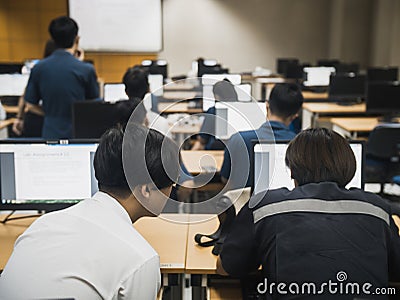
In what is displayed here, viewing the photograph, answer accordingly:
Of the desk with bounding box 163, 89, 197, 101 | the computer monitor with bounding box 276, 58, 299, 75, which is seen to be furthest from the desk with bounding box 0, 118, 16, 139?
the computer monitor with bounding box 276, 58, 299, 75

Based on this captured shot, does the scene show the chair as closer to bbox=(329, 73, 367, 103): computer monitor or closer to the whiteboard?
bbox=(329, 73, 367, 103): computer monitor

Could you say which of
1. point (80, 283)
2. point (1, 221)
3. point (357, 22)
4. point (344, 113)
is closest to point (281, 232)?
point (80, 283)

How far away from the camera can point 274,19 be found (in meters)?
10.5

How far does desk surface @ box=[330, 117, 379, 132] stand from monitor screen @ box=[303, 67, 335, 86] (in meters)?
1.74

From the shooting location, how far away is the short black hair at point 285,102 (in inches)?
119

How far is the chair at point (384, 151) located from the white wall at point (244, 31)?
6.25 m

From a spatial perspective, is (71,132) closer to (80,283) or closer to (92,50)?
(80,283)

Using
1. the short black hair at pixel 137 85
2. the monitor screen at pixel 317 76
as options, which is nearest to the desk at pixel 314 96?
the monitor screen at pixel 317 76

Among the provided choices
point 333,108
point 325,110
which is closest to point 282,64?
point 333,108

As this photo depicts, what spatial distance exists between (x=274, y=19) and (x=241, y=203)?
9.11 m

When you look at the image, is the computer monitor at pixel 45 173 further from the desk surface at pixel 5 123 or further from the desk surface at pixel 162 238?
the desk surface at pixel 5 123

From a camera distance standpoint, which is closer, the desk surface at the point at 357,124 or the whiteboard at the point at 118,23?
the desk surface at the point at 357,124

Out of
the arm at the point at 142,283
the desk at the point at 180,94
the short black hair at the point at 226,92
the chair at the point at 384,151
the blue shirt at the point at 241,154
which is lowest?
the chair at the point at 384,151

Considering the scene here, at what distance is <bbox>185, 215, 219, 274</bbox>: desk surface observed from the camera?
78.2 inches
